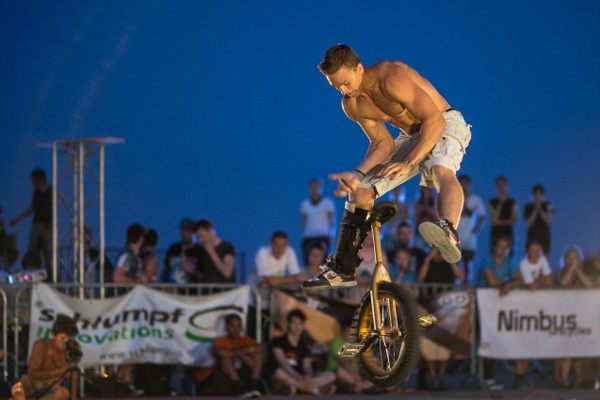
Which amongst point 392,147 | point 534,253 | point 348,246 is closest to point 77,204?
point 534,253

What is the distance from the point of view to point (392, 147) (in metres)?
8.12

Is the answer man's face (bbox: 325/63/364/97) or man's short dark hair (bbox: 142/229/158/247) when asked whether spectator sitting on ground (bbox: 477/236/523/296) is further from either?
man's face (bbox: 325/63/364/97)

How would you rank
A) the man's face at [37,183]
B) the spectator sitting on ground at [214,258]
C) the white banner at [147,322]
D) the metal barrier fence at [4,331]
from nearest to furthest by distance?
the metal barrier fence at [4,331] < the white banner at [147,322] < the spectator sitting on ground at [214,258] < the man's face at [37,183]

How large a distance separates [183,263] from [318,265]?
146cm

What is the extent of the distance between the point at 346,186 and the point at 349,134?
13238 millimetres

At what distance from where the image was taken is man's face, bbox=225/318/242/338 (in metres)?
12.5

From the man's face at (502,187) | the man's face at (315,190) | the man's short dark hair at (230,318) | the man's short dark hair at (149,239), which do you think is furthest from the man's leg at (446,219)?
the man's face at (502,187)

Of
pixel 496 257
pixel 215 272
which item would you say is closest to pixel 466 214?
pixel 496 257

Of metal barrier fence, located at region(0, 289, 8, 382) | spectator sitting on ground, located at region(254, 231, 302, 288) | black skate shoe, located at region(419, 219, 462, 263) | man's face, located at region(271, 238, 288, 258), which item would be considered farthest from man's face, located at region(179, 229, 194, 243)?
black skate shoe, located at region(419, 219, 462, 263)

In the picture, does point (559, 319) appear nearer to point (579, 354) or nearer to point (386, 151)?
point (579, 354)

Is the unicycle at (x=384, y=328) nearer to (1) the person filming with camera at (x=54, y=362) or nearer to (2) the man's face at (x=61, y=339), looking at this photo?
(1) the person filming with camera at (x=54, y=362)

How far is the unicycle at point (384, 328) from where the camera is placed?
748cm

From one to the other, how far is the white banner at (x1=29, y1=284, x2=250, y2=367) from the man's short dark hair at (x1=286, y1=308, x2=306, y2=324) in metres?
0.44

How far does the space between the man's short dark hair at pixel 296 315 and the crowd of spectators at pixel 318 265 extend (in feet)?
0.05
